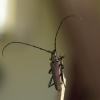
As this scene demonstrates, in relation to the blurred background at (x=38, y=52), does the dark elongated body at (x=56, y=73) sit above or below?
below

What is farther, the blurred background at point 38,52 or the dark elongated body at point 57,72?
the blurred background at point 38,52

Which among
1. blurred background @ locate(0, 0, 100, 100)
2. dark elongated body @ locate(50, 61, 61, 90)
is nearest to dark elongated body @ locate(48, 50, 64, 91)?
dark elongated body @ locate(50, 61, 61, 90)

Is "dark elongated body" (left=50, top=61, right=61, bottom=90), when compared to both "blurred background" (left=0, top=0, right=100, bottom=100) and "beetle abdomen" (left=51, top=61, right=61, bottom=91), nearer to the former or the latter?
"beetle abdomen" (left=51, top=61, right=61, bottom=91)

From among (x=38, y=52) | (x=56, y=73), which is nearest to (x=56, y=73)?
(x=56, y=73)

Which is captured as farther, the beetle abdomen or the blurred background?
the blurred background

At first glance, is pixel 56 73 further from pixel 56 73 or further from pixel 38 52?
pixel 38 52

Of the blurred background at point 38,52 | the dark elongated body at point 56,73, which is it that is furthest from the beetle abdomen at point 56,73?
the blurred background at point 38,52

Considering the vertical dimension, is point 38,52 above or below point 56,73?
above

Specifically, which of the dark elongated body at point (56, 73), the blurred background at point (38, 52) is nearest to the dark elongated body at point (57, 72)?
the dark elongated body at point (56, 73)

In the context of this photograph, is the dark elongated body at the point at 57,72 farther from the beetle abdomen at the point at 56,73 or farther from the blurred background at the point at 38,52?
the blurred background at the point at 38,52
